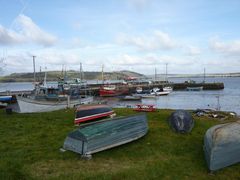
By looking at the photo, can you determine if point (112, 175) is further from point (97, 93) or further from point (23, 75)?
point (23, 75)

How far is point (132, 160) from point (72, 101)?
18.5m

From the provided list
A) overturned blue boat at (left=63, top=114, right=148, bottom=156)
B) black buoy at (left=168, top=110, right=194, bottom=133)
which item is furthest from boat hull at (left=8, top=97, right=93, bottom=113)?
black buoy at (left=168, top=110, right=194, bottom=133)

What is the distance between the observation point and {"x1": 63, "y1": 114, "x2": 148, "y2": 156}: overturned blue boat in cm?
761

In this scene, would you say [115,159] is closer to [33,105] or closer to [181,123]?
[181,123]

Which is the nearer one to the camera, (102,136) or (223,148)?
(223,148)

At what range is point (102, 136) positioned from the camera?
7.89m

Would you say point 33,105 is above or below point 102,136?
below

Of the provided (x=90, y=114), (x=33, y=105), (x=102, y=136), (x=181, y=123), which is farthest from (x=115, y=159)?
(x=33, y=105)

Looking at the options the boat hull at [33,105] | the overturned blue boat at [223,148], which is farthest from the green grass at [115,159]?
the boat hull at [33,105]

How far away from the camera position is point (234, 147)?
273 inches

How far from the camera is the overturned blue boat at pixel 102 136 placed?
7613 millimetres

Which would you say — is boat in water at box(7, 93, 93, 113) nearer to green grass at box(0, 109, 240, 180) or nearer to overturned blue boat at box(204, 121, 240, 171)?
green grass at box(0, 109, 240, 180)

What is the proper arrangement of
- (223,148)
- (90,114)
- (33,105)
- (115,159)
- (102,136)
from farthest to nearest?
(33,105), (90,114), (102,136), (115,159), (223,148)

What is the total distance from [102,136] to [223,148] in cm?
345
